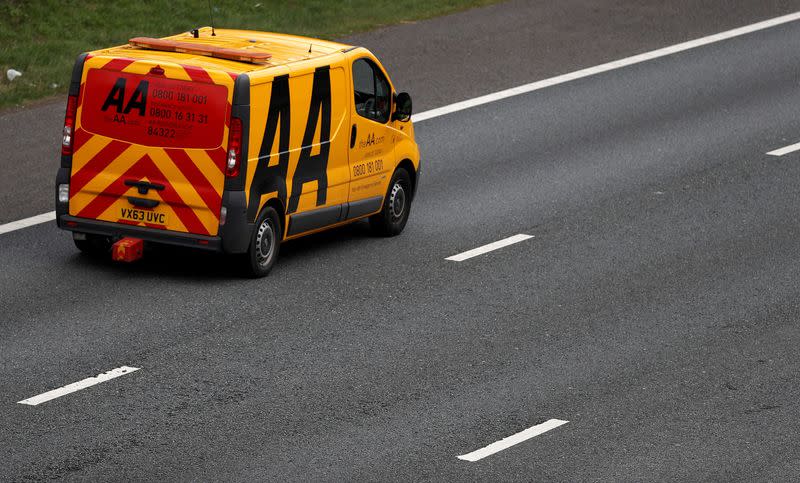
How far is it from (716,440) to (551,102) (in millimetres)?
10479

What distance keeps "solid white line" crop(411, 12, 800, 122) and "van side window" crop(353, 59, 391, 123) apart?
13.7 ft

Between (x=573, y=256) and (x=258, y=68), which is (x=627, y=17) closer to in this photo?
(x=573, y=256)

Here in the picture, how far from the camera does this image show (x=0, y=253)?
15898mm

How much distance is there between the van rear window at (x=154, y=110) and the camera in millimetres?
14633

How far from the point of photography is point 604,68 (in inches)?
920

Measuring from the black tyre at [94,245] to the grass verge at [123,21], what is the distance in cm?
541

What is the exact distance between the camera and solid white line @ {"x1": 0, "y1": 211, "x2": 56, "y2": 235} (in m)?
16.7

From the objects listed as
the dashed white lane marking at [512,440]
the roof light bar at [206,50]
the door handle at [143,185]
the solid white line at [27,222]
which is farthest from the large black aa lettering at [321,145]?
the dashed white lane marking at [512,440]

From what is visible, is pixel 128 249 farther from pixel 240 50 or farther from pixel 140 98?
pixel 240 50

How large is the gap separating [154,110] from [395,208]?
3090mm

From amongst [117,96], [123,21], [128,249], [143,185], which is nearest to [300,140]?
[143,185]

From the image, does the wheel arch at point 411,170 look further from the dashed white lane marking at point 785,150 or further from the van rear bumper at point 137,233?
the dashed white lane marking at point 785,150

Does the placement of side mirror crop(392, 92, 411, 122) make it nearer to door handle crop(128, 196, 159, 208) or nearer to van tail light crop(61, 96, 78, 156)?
door handle crop(128, 196, 159, 208)

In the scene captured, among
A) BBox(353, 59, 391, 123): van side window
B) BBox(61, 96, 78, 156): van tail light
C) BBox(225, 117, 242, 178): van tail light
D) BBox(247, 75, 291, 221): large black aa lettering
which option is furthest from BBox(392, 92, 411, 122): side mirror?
BBox(61, 96, 78, 156): van tail light
